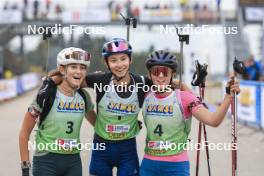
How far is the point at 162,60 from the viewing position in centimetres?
445

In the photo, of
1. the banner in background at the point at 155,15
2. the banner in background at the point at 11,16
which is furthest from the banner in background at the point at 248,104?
the banner in background at the point at 11,16

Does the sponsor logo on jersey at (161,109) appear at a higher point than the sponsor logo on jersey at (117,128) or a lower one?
higher

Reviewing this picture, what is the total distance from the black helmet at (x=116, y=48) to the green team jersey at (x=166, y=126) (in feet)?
1.71

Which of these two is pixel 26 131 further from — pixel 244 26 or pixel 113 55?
pixel 244 26

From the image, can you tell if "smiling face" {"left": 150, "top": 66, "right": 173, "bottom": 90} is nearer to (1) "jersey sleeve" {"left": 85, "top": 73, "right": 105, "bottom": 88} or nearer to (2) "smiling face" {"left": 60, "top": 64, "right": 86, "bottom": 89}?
(1) "jersey sleeve" {"left": 85, "top": 73, "right": 105, "bottom": 88}

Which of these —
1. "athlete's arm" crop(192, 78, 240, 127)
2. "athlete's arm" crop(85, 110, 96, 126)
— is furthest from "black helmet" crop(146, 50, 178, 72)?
"athlete's arm" crop(85, 110, 96, 126)

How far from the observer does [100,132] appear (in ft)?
15.4

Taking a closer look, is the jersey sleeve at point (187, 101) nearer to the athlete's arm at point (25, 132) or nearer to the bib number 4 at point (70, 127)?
the bib number 4 at point (70, 127)

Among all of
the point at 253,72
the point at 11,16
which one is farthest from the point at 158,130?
the point at 11,16

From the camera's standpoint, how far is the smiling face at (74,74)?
4410 mm

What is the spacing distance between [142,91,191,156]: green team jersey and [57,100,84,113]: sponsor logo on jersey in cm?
65

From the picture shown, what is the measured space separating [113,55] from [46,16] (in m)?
31.6

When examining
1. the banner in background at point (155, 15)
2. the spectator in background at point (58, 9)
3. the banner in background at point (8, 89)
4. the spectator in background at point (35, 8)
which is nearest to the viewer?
the banner in background at point (8, 89)

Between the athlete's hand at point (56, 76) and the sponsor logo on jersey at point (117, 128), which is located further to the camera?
the sponsor logo on jersey at point (117, 128)
